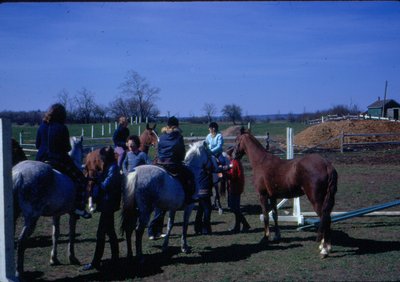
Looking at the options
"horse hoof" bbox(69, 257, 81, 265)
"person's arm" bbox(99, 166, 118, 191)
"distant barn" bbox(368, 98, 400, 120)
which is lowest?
"horse hoof" bbox(69, 257, 81, 265)

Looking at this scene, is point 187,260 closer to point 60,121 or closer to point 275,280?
point 275,280

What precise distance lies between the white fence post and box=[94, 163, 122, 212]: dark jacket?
1.37 m

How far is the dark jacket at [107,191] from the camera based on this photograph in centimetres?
627

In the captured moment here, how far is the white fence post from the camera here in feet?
17.1

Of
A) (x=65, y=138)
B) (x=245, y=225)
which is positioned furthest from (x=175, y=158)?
(x=245, y=225)

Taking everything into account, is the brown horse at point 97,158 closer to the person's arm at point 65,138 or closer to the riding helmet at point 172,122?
the riding helmet at point 172,122

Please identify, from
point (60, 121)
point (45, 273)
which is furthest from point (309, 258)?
point (60, 121)

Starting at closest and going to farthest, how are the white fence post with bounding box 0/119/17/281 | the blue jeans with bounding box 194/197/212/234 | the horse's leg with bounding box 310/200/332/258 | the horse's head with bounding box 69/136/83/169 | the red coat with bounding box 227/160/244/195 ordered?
1. the white fence post with bounding box 0/119/17/281
2. the horse's leg with bounding box 310/200/332/258
3. the horse's head with bounding box 69/136/83/169
4. the blue jeans with bounding box 194/197/212/234
5. the red coat with bounding box 227/160/244/195

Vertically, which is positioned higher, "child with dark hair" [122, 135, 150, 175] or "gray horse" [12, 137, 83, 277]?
"child with dark hair" [122, 135, 150, 175]

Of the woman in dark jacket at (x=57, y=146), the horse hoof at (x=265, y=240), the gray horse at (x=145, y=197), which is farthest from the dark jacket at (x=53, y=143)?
the horse hoof at (x=265, y=240)

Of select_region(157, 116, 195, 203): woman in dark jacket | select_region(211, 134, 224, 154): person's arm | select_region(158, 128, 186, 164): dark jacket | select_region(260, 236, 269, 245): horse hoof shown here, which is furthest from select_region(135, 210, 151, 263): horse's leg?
select_region(211, 134, 224, 154): person's arm

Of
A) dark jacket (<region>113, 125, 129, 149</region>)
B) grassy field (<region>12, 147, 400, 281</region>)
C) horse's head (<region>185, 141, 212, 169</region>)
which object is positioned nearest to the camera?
grassy field (<region>12, 147, 400, 281</region>)

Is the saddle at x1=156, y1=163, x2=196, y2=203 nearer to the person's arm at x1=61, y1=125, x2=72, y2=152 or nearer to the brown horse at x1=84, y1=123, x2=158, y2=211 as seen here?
the person's arm at x1=61, y1=125, x2=72, y2=152

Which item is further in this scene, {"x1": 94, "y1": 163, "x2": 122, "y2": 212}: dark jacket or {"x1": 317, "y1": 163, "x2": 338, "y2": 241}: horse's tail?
{"x1": 317, "y1": 163, "x2": 338, "y2": 241}: horse's tail
